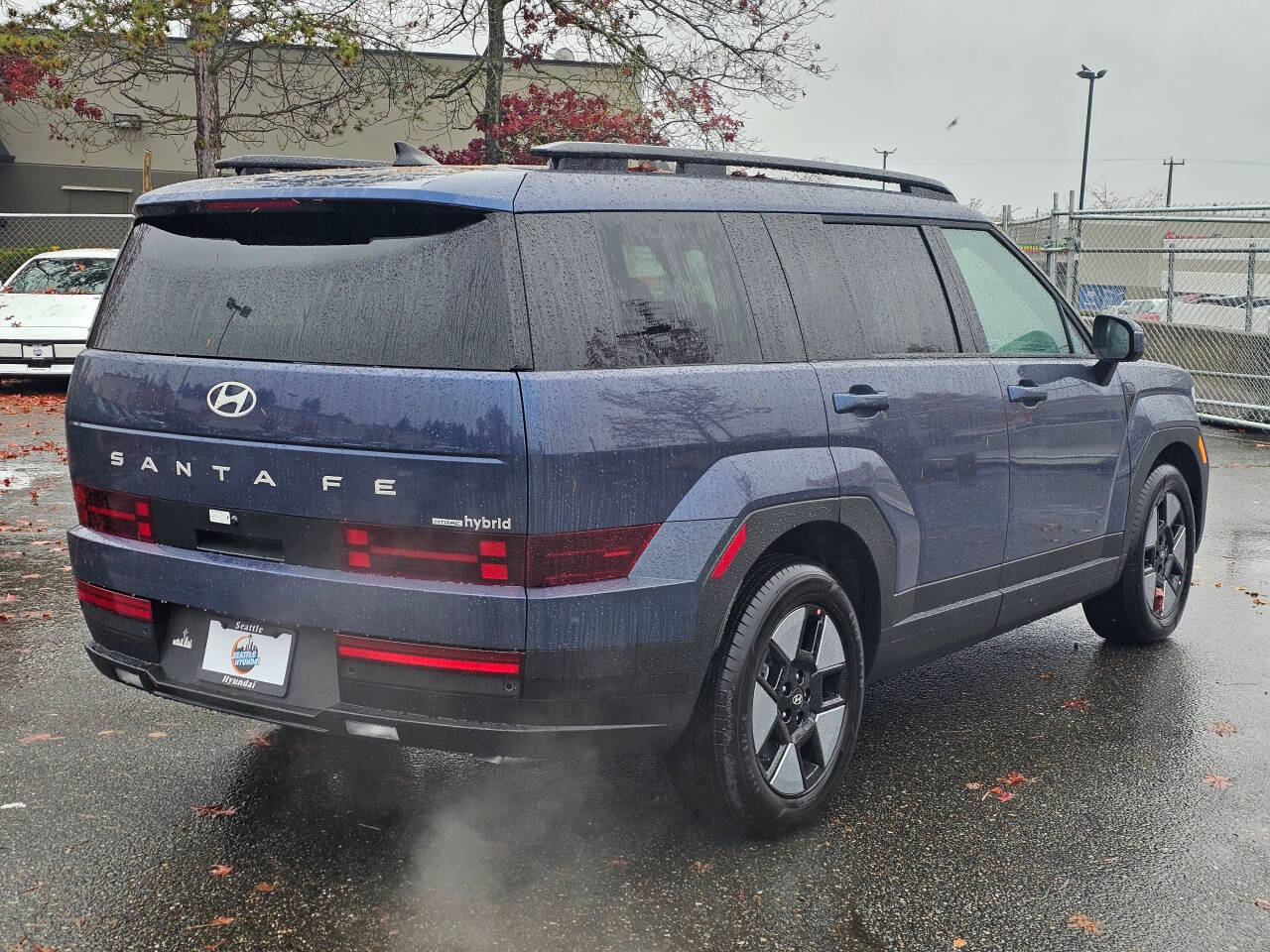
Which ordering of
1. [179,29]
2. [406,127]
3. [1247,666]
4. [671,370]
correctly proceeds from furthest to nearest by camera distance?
[406,127], [179,29], [1247,666], [671,370]

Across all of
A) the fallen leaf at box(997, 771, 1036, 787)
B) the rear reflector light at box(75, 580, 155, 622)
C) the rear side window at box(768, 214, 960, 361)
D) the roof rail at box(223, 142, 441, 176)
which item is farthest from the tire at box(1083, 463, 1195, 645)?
the rear reflector light at box(75, 580, 155, 622)

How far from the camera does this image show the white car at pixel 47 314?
A: 15664mm

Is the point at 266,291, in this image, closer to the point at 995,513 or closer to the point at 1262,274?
the point at 995,513

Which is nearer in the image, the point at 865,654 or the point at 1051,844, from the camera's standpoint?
the point at 1051,844

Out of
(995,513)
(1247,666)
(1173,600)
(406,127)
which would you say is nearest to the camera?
(995,513)

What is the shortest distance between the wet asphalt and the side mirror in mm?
1364

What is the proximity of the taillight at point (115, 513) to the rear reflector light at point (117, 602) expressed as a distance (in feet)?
0.55

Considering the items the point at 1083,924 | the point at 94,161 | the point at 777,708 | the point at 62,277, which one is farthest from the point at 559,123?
the point at 94,161

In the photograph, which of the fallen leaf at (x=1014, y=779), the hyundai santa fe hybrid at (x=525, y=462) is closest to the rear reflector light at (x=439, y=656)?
the hyundai santa fe hybrid at (x=525, y=462)

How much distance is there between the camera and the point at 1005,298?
16.7 feet

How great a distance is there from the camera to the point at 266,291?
3.53m

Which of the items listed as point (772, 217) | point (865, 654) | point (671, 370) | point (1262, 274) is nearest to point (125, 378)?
point (671, 370)

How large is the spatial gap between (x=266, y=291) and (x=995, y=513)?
2.57 m

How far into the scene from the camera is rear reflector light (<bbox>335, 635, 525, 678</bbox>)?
3248 mm
